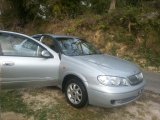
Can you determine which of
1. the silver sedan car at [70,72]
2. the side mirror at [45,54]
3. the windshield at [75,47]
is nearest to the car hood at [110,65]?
the silver sedan car at [70,72]

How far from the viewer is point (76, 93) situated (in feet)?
20.9

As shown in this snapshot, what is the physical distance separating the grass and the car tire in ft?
0.51

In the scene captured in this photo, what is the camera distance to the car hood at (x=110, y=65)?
620 centimetres

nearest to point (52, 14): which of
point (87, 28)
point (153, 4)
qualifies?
point (87, 28)

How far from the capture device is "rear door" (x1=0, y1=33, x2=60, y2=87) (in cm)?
636

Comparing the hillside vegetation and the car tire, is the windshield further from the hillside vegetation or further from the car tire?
the hillside vegetation

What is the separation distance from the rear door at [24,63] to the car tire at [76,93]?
419mm

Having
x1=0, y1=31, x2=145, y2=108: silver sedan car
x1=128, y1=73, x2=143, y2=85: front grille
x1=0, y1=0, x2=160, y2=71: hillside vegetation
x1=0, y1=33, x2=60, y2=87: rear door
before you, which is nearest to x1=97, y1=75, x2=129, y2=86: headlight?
x1=0, y1=31, x2=145, y2=108: silver sedan car

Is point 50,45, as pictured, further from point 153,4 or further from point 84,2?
point 84,2

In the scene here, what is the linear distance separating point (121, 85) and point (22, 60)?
7.03 ft

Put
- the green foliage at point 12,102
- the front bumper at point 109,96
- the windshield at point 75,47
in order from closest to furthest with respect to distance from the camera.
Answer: the front bumper at point 109,96
the green foliage at point 12,102
the windshield at point 75,47

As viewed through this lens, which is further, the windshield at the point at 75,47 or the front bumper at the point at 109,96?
the windshield at the point at 75,47

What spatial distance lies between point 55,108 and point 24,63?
1.16 metres

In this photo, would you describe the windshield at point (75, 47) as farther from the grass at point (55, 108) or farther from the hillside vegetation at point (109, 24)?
the hillside vegetation at point (109, 24)
